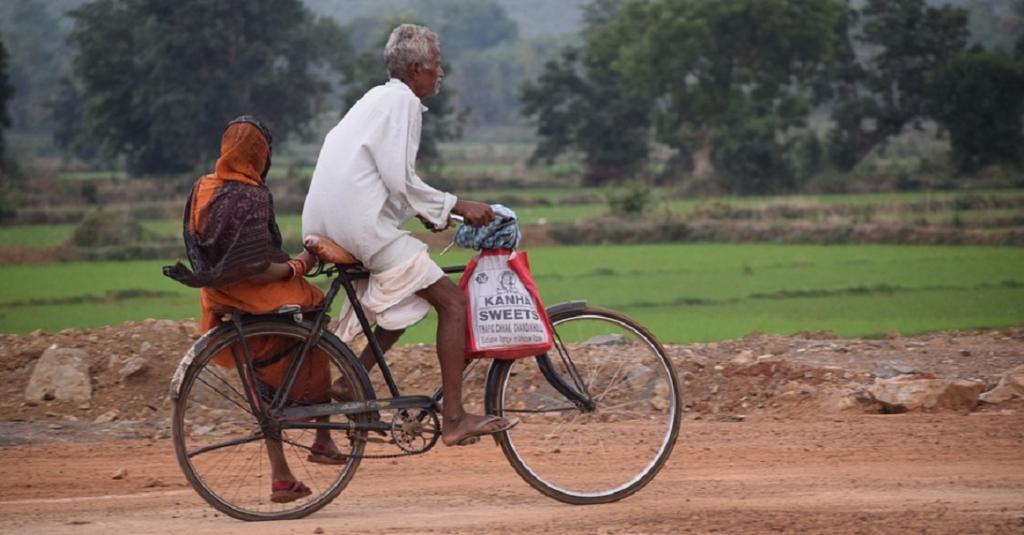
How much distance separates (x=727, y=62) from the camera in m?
42.5

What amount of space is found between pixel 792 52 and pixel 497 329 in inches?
1536

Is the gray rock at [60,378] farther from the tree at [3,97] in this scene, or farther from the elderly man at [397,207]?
the tree at [3,97]

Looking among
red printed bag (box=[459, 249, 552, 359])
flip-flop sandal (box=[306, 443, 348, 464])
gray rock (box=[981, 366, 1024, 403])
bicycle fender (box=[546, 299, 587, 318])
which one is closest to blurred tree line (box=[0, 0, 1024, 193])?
gray rock (box=[981, 366, 1024, 403])

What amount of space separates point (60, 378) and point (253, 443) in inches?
139

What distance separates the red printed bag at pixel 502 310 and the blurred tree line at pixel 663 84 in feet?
114

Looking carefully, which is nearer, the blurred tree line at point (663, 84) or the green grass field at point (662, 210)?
the green grass field at point (662, 210)

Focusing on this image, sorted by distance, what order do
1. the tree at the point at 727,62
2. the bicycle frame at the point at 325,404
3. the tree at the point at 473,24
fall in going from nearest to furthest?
1. the bicycle frame at the point at 325,404
2. the tree at the point at 727,62
3. the tree at the point at 473,24

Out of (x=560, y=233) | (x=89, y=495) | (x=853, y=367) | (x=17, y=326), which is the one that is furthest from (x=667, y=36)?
(x=89, y=495)

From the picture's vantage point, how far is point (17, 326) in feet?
59.0

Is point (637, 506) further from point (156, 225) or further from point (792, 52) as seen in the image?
point (792, 52)

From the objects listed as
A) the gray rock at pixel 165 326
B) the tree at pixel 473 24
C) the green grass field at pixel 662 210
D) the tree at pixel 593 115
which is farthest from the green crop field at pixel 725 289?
the tree at pixel 473 24

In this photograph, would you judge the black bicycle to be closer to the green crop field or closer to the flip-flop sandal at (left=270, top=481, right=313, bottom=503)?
the flip-flop sandal at (left=270, top=481, right=313, bottom=503)

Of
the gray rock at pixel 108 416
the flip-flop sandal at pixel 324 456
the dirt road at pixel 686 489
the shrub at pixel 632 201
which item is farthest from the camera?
the shrub at pixel 632 201

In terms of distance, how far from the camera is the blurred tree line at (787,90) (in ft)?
131
